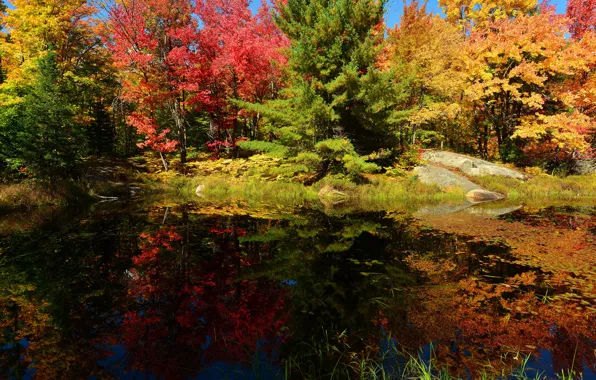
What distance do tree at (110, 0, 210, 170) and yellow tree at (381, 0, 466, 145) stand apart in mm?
11879

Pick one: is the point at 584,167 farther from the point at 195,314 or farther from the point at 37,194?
the point at 37,194

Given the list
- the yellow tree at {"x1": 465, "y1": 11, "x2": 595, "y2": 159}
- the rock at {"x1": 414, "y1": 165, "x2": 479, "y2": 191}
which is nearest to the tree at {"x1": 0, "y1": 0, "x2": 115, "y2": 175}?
the rock at {"x1": 414, "y1": 165, "x2": 479, "y2": 191}

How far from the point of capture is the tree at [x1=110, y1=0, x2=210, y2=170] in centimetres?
1697

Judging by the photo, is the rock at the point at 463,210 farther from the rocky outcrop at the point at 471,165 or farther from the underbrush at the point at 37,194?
the underbrush at the point at 37,194

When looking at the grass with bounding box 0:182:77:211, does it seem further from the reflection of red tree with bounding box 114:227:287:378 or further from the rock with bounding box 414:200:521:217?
the rock with bounding box 414:200:521:217

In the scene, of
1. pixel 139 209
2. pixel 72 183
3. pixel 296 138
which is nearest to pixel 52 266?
pixel 139 209

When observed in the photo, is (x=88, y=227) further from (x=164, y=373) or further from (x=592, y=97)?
(x=592, y=97)

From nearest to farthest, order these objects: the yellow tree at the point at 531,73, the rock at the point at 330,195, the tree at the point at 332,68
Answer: the rock at the point at 330,195
the tree at the point at 332,68
the yellow tree at the point at 531,73

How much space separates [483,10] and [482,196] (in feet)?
54.0

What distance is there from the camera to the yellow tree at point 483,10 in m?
21.2

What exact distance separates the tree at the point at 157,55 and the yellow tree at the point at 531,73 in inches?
673

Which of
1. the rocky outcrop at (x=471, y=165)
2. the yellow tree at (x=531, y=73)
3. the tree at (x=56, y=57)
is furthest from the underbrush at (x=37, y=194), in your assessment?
the yellow tree at (x=531, y=73)

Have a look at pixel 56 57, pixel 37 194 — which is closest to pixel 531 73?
pixel 37 194

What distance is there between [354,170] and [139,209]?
8958mm
